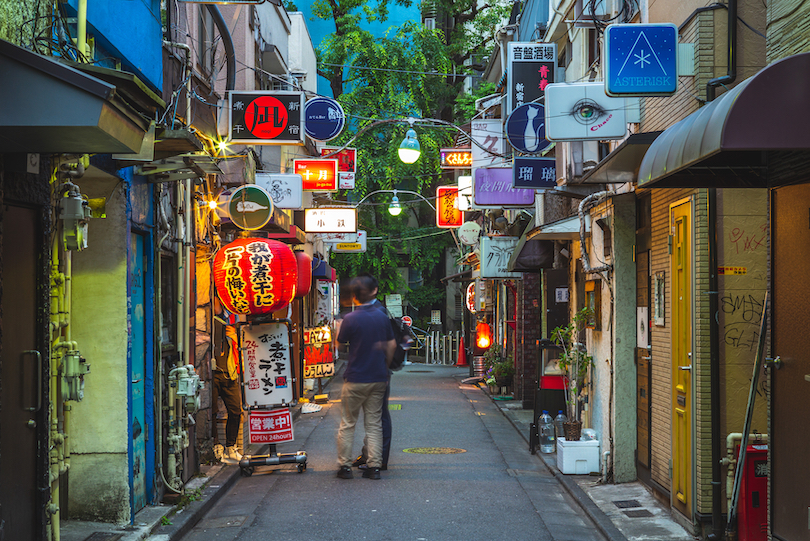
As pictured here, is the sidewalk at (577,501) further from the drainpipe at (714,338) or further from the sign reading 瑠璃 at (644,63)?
the sign reading 瑠璃 at (644,63)

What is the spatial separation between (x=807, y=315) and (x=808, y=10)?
200cm

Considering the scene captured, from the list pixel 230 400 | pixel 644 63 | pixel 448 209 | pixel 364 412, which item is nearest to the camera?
pixel 644 63

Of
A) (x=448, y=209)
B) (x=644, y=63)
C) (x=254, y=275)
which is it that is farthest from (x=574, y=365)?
(x=448, y=209)

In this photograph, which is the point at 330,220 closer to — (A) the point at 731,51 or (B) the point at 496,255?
(B) the point at 496,255

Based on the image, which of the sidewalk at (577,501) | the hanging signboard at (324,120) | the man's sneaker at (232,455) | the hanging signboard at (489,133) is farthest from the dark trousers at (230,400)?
the hanging signboard at (489,133)

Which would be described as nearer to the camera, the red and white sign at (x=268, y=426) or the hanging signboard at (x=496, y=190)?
the red and white sign at (x=268, y=426)

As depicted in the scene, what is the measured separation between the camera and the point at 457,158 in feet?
83.3

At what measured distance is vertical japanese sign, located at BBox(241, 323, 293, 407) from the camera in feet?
36.0

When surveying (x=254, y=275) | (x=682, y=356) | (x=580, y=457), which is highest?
(x=254, y=275)

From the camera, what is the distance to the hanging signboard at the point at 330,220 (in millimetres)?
22906

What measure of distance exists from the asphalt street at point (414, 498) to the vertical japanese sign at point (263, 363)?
109 centimetres

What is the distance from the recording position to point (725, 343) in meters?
7.34

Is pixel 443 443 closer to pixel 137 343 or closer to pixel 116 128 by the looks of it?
pixel 137 343

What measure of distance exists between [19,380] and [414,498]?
483cm
